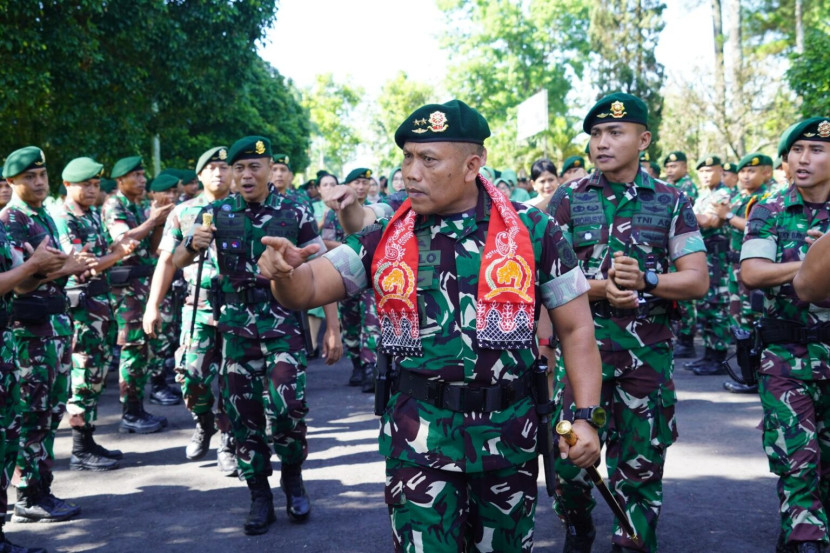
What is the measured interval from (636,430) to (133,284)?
588 cm

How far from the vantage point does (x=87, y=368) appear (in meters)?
7.01

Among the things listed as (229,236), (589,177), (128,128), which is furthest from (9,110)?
(589,177)

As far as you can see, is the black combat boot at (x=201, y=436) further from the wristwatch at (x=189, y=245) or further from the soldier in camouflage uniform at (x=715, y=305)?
the soldier in camouflage uniform at (x=715, y=305)

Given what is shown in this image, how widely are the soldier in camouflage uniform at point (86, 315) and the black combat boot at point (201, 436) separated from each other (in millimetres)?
657

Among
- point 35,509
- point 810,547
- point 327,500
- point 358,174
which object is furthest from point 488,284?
point 358,174

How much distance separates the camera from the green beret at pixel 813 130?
15.5 ft

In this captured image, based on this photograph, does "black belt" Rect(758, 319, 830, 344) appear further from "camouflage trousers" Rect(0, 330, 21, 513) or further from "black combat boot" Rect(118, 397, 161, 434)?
"black combat boot" Rect(118, 397, 161, 434)

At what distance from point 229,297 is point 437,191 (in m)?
2.79

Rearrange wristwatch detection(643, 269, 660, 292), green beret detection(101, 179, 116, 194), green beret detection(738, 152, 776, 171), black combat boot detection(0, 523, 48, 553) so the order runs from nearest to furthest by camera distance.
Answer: wristwatch detection(643, 269, 660, 292) → black combat boot detection(0, 523, 48, 553) → green beret detection(738, 152, 776, 171) → green beret detection(101, 179, 116, 194)

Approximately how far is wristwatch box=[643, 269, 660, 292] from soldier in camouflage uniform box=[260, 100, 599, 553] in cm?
117

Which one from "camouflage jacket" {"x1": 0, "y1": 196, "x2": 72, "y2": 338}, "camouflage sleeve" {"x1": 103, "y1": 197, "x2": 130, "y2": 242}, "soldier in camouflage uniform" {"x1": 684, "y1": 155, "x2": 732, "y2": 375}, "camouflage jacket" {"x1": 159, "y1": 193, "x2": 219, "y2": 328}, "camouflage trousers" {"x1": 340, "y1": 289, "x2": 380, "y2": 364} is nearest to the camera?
"camouflage jacket" {"x1": 0, "y1": 196, "x2": 72, "y2": 338}

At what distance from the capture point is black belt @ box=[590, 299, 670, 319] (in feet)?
14.6

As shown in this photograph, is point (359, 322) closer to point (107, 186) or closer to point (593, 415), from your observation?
point (107, 186)

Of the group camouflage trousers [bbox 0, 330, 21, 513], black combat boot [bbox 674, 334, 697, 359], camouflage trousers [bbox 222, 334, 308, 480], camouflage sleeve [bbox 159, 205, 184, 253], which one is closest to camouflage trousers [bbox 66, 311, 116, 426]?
camouflage sleeve [bbox 159, 205, 184, 253]
